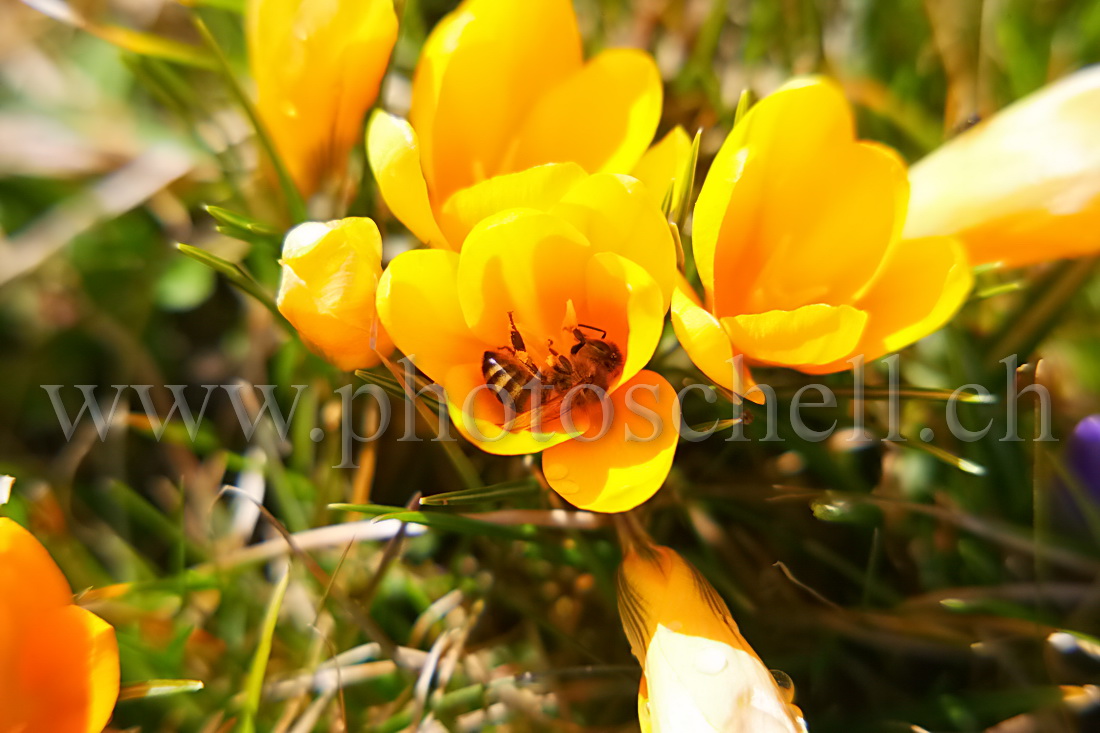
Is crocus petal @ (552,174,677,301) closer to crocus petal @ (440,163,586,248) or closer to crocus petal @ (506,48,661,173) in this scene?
crocus petal @ (440,163,586,248)

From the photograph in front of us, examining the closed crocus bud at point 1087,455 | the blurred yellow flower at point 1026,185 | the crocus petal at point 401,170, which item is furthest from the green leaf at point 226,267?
the closed crocus bud at point 1087,455

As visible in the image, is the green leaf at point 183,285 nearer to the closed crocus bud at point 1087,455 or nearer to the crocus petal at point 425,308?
the crocus petal at point 425,308

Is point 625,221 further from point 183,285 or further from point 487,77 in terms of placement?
point 183,285

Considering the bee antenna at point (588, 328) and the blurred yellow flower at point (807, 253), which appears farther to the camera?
the bee antenna at point (588, 328)

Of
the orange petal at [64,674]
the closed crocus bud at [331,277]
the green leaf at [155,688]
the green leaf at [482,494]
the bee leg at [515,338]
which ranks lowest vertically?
the green leaf at [155,688]

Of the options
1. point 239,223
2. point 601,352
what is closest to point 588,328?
point 601,352
